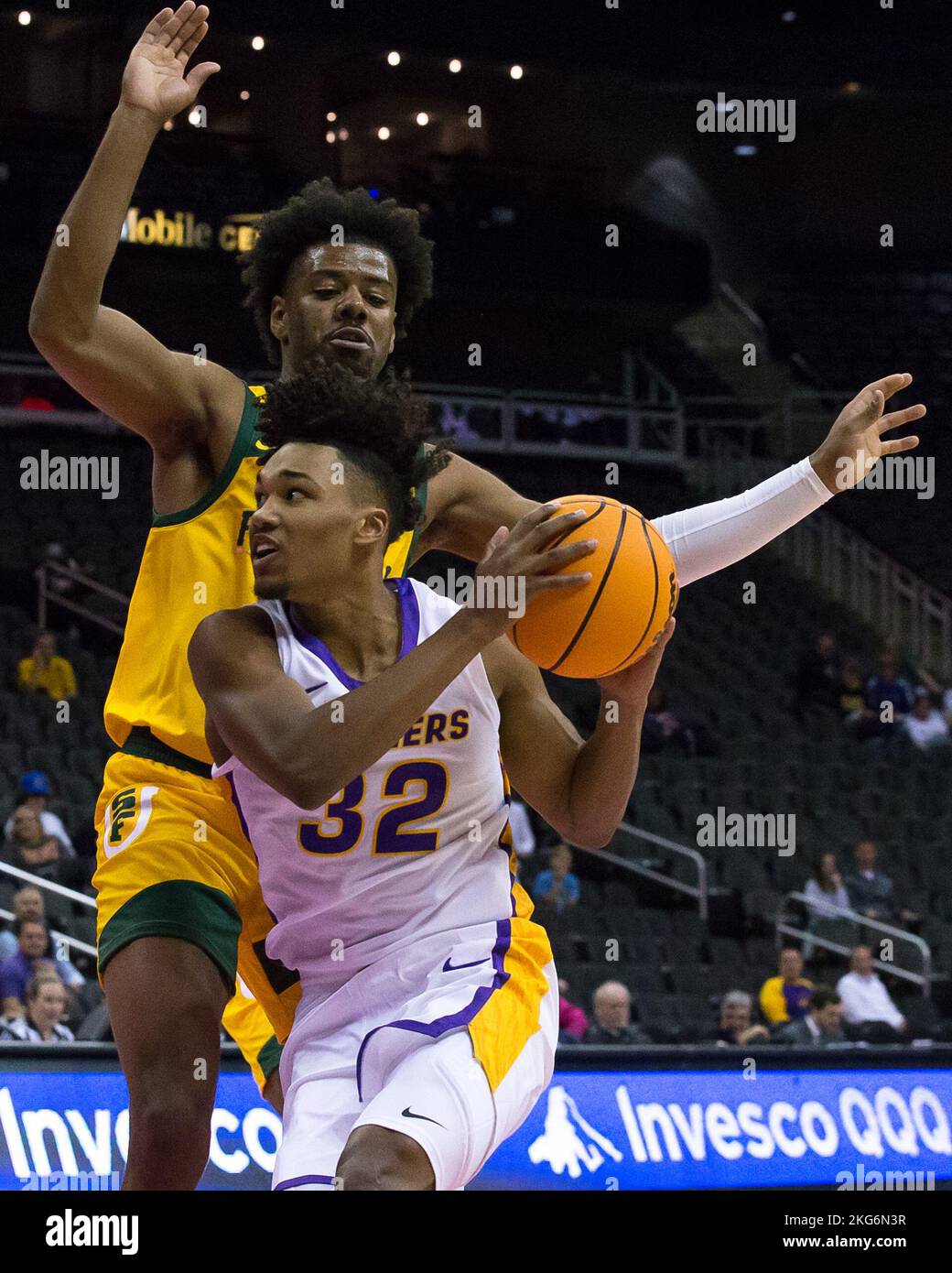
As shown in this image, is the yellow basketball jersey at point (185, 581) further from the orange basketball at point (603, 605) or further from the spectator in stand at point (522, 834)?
the spectator in stand at point (522, 834)

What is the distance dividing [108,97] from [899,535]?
8.96 meters

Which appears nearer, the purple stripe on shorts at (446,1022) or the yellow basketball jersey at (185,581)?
the purple stripe on shorts at (446,1022)

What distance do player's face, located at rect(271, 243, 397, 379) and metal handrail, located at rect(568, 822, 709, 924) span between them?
7781 millimetres

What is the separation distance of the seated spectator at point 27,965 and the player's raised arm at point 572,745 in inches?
198

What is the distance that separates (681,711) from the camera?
13.8 metres

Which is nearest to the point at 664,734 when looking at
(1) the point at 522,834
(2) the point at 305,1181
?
(1) the point at 522,834

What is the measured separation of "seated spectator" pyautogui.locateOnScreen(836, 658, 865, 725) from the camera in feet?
46.6

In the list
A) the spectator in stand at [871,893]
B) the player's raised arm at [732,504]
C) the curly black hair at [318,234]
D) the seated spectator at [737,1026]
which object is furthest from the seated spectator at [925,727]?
the curly black hair at [318,234]

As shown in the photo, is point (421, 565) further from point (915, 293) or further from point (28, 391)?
point (915, 293)

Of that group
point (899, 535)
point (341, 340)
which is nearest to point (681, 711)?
point (899, 535)

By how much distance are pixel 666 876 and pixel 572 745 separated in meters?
8.65

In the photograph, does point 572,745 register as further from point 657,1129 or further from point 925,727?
point 925,727

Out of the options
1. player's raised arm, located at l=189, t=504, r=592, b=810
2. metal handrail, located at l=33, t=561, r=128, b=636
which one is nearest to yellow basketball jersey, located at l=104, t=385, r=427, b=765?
player's raised arm, located at l=189, t=504, r=592, b=810

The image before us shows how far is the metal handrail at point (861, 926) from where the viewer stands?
428 inches
